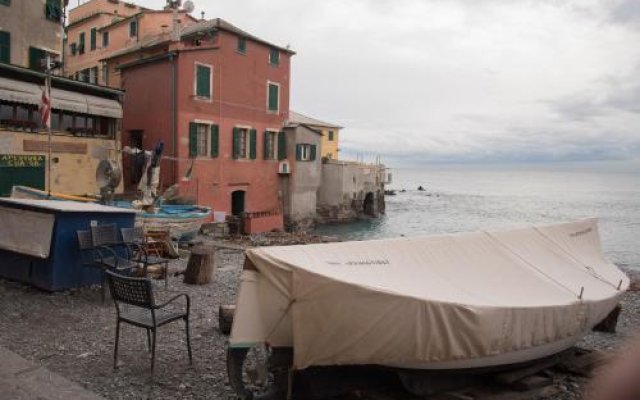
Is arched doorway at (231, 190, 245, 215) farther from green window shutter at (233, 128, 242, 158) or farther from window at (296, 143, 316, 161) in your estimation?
window at (296, 143, 316, 161)

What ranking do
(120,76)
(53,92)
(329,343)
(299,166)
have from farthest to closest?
1. (299,166)
2. (120,76)
3. (53,92)
4. (329,343)

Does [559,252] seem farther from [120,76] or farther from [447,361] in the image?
[120,76]

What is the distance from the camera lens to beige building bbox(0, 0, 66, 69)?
23516 millimetres

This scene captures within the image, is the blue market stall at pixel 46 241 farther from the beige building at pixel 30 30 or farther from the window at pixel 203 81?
the window at pixel 203 81

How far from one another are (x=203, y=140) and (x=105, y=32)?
52.6 ft

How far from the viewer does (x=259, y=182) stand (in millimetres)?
31328

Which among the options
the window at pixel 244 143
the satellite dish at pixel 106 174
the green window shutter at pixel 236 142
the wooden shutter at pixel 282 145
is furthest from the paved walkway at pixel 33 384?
the wooden shutter at pixel 282 145

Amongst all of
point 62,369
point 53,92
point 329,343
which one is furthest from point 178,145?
point 329,343

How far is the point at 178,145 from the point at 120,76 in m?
7.86

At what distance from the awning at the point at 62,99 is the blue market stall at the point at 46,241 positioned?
1207 centimetres

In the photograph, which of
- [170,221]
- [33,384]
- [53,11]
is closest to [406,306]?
[33,384]

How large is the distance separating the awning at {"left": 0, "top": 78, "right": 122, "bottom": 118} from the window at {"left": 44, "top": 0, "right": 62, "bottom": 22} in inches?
237

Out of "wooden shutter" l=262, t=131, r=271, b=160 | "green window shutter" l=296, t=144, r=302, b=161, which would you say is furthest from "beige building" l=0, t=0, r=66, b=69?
"green window shutter" l=296, t=144, r=302, b=161

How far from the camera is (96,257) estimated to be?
9.62m
